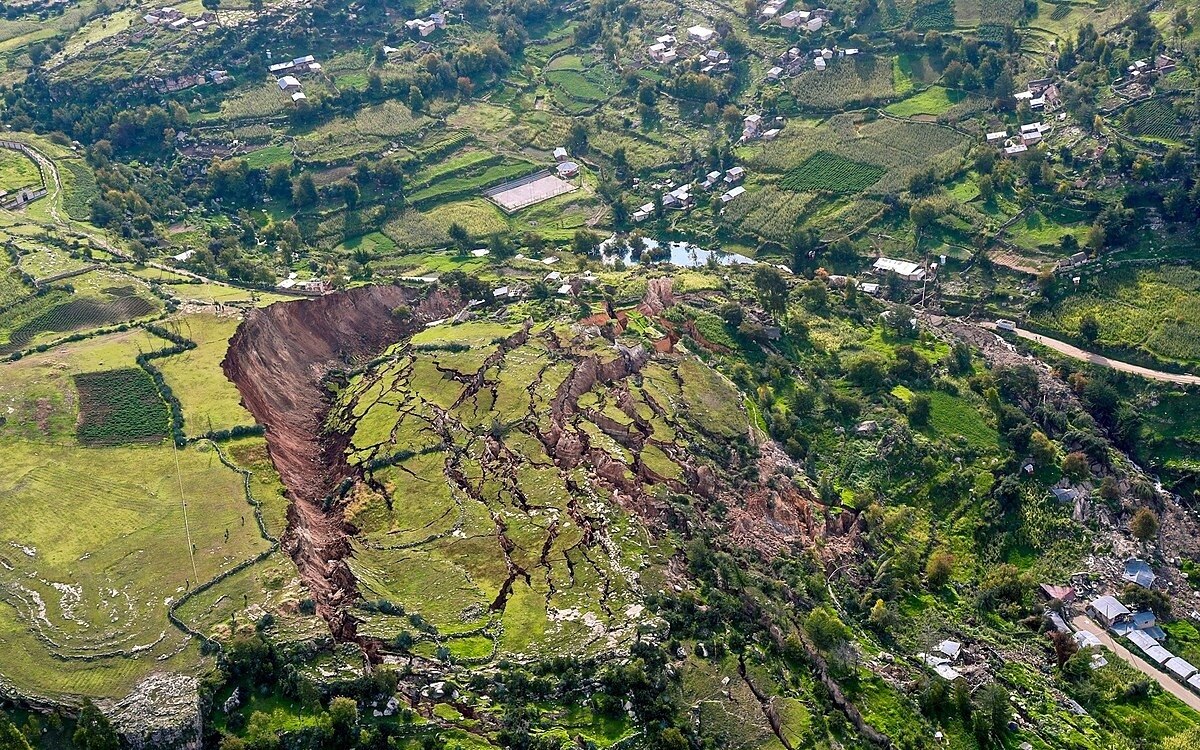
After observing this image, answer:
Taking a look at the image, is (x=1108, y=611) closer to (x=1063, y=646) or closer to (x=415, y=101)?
(x=1063, y=646)

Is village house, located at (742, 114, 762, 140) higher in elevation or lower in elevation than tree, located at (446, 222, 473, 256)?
higher

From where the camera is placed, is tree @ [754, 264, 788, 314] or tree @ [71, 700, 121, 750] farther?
tree @ [754, 264, 788, 314]

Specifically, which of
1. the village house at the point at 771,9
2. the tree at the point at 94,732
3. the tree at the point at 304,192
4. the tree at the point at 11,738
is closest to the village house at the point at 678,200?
the village house at the point at 771,9

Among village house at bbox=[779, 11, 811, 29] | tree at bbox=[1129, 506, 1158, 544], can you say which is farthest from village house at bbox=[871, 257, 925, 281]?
village house at bbox=[779, 11, 811, 29]

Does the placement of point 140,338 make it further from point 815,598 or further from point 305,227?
point 815,598

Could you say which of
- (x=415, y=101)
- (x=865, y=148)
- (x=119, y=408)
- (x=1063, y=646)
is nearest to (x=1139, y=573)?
(x=1063, y=646)

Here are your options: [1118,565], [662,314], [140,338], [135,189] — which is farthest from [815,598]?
[135,189]

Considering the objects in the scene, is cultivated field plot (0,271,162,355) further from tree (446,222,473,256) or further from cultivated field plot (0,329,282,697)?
tree (446,222,473,256)
